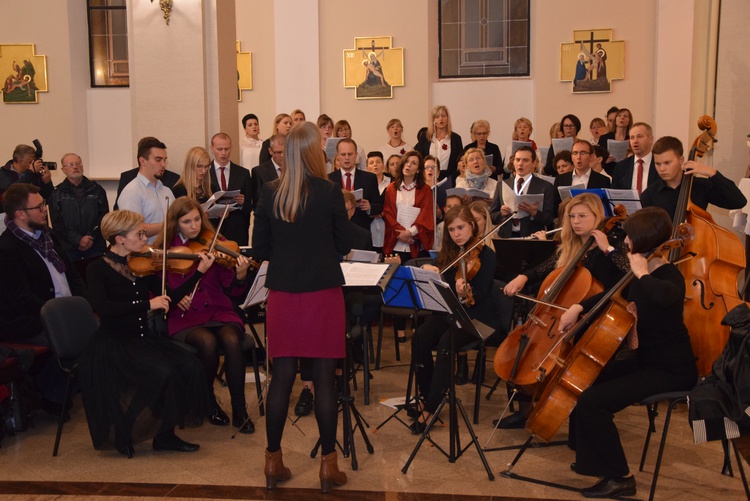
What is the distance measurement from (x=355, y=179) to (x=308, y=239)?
3512 millimetres

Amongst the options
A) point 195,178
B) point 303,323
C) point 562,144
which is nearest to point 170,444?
point 303,323

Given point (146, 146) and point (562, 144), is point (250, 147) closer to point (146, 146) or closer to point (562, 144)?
point (146, 146)

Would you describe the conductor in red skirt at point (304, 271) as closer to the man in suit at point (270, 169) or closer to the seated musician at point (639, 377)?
the seated musician at point (639, 377)

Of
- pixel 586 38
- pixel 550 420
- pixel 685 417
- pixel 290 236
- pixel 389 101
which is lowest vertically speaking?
pixel 685 417

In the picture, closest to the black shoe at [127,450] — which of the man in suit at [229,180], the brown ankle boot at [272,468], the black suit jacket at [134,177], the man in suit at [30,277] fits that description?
the man in suit at [30,277]

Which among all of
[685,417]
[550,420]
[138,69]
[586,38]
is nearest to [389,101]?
[586,38]

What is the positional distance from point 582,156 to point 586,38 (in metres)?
4.66

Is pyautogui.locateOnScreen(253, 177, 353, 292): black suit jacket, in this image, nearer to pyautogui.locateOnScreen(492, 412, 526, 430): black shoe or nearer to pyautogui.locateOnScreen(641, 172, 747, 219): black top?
pyautogui.locateOnScreen(492, 412, 526, 430): black shoe

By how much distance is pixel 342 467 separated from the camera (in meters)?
4.15

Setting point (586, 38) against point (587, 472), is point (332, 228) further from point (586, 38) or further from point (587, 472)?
point (586, 38)

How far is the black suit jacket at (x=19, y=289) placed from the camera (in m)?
4.91

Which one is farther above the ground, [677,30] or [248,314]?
[677,30]

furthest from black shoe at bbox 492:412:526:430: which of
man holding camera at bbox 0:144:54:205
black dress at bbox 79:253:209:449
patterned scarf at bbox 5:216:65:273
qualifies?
man holding camera at bbox 0:144:54:205

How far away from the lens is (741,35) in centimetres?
652
